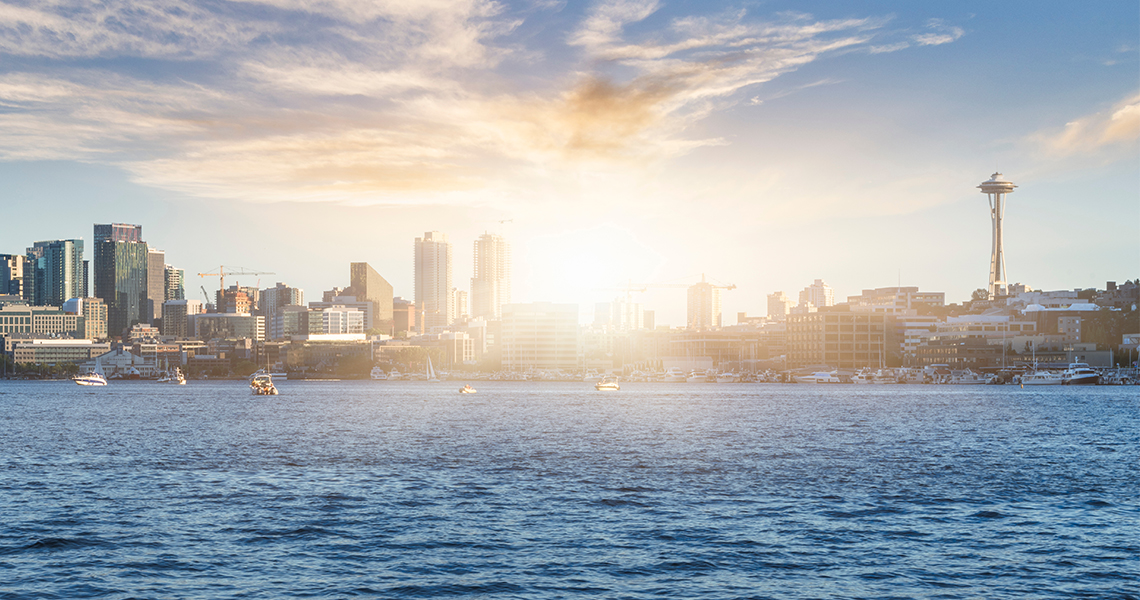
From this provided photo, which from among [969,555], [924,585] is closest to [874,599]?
[924,585]

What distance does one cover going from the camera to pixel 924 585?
31.6 metres

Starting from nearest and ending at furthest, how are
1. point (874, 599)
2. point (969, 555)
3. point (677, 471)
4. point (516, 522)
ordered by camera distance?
point (874, 599), point (969, 555), point (516, 522), point (677, 471)

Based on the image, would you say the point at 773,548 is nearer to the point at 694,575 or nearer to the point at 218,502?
the point at 694,575

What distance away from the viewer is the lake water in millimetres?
32031

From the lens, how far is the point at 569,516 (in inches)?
1709

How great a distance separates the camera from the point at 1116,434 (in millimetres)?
93188

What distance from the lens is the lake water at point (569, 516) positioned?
32.0m

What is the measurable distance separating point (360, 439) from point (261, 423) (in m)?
29.4

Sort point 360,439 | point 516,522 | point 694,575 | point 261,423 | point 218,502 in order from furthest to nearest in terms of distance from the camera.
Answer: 1. point 261,423
2. point 360,439
3. point 218,502
4. point 516,522
5. point 694,575

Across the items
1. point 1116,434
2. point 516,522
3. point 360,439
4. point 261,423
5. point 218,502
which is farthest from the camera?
point 261,423

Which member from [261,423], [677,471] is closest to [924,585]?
→ [677,471]

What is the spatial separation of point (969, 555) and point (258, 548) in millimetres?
28509

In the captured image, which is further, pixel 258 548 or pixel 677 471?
pixel 677 471

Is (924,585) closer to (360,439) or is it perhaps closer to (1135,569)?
(1135,569)
